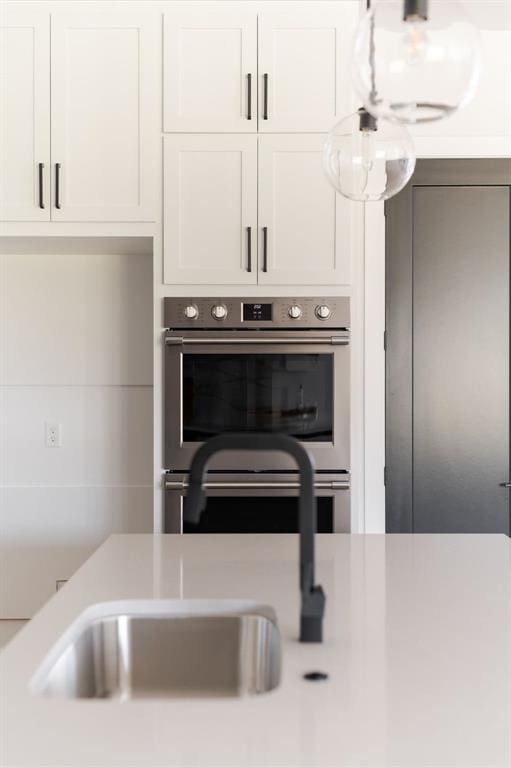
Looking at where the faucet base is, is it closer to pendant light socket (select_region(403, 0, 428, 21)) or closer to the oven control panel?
pendant light socket (select_region(403, 0, 428, 21))

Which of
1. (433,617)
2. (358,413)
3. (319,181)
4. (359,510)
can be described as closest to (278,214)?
(319,181)

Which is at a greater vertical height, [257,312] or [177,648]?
[257,312]

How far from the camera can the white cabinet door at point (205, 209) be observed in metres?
2.81

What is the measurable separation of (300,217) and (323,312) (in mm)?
354

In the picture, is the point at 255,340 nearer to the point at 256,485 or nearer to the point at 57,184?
the point at 256,485

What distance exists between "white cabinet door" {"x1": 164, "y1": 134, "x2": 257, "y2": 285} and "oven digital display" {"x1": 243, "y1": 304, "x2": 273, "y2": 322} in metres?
0.14

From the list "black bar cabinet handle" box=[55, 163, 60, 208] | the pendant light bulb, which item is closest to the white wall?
"black bar cabinet handle" box=[55, 163, 60, 208]

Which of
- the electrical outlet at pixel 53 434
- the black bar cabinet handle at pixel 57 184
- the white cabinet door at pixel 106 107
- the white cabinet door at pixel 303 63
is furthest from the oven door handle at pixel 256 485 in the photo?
the white cabinet door at pixel 303 63

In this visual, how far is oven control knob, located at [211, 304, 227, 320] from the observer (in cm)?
280

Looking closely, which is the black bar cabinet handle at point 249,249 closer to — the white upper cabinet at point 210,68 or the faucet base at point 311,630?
the white upper cabinet at point 210,68

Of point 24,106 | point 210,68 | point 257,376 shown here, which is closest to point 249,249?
point 257,376

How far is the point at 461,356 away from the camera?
296cm

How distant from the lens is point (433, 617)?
1427 millimetres

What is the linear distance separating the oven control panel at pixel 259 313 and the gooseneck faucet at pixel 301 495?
1.62 meters
